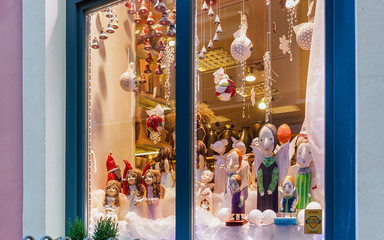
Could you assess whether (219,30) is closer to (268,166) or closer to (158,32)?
(158,32)

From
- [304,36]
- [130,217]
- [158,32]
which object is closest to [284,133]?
[304,36]

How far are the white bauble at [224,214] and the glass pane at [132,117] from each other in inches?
12.1

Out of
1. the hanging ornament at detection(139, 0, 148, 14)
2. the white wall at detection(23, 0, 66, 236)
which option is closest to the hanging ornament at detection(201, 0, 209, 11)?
the hanging ornament at detection(139, 0, 148, 14)

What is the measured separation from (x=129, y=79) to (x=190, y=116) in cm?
76

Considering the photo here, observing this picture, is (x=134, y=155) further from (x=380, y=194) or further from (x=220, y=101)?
(x=380, y=194)

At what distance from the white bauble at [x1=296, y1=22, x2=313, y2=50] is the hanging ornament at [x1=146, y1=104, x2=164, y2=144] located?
101 cm

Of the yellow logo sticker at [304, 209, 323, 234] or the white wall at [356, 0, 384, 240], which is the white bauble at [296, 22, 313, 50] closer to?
the white wall at [356, 0, 384, 240]

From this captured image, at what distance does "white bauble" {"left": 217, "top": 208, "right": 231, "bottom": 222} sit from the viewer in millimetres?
2486

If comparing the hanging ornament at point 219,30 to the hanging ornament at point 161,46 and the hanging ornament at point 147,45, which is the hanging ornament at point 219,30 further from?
the hanging ornament at point 147,45

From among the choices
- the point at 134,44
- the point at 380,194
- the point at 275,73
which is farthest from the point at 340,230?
the point at 134,44

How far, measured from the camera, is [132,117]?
304 cm

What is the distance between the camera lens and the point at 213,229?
2498mm

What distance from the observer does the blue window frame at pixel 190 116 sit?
6.13ft

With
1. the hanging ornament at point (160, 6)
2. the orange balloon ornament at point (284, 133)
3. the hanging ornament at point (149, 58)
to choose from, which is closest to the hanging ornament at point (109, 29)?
the hanging ornament at point (149, 58)
